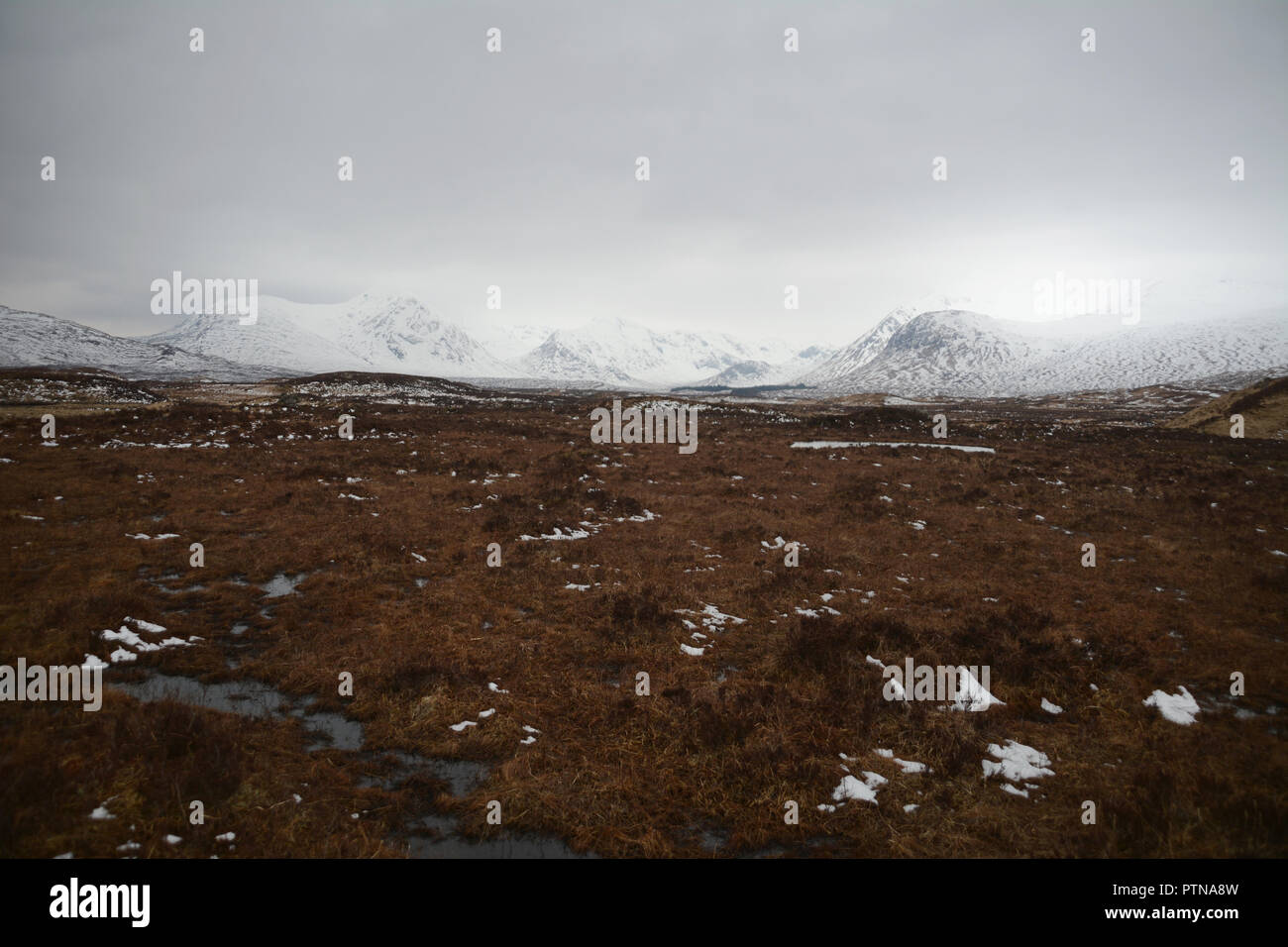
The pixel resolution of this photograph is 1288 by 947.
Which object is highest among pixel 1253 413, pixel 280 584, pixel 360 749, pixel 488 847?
pixel 1253 413

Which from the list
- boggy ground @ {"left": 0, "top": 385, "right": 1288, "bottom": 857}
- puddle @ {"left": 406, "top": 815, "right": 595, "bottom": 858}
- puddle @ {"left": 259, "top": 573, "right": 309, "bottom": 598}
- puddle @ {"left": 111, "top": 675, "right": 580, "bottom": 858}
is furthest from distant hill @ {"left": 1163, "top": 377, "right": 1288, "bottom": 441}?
puddle @ {"left": 259, "top": 573, "right": 309, "bottom": 598}

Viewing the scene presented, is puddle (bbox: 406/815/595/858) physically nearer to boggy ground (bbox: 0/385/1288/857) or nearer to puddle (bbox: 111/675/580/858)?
puddle (bbox: 111/675/580/858)

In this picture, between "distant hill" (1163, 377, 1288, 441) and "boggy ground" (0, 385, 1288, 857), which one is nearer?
"boggy ground" (0, 385, 1288, 857)

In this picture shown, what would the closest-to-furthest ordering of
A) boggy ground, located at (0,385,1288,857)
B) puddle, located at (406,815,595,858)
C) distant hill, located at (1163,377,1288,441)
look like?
puddle, located at (406,815,595,858)
boggy ground, located at (0,385,1288,857)
distant hill, located at (1163,377,1288,441)

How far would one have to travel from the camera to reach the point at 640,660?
1050 cm

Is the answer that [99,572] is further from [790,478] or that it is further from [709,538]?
[790,478]

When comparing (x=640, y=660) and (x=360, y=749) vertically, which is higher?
(x=640, y=660)

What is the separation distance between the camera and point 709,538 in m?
18.7

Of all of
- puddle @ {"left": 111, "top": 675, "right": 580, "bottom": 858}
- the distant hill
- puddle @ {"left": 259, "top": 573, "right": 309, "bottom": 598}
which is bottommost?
puddle @ {"left": 111, "top": 675, "right": 580, "bottom": 858}

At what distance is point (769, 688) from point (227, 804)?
7573 mm

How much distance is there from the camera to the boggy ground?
6.36 m

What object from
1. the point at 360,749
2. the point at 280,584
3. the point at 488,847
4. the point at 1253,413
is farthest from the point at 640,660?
the point at 1253,413

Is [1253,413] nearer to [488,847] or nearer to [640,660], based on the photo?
[640,660]

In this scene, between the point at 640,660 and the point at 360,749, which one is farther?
the point at 640,660
